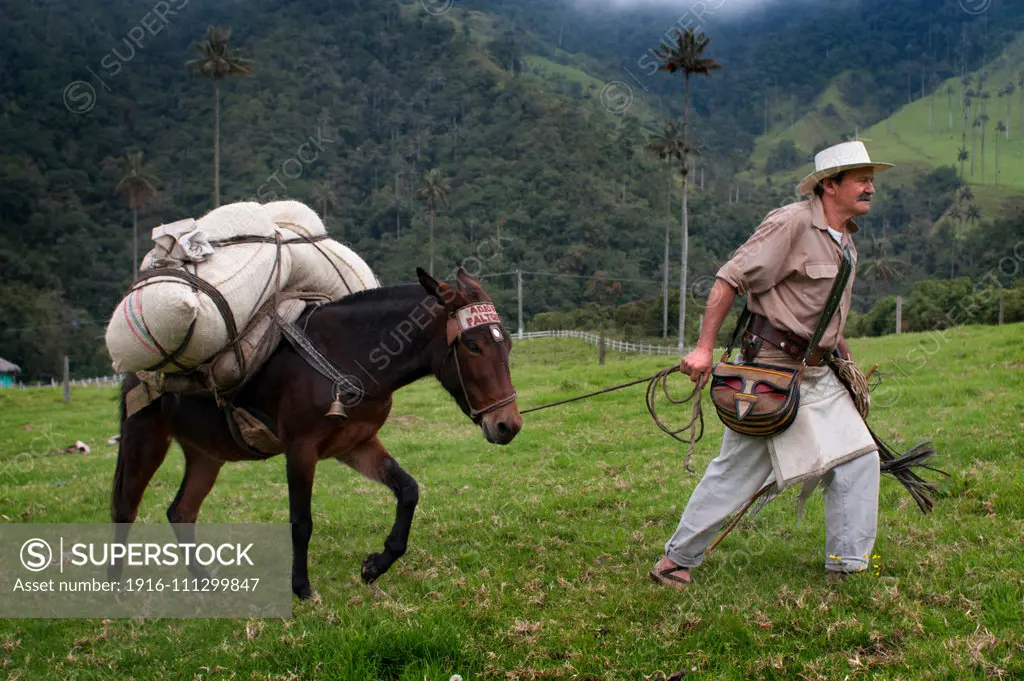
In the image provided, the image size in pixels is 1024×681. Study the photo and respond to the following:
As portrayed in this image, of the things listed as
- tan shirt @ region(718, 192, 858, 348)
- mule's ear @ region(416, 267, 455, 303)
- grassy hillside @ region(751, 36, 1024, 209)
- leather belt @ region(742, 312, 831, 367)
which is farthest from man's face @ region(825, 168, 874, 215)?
grassy hillside @ region(751, 36, 1024, 209)

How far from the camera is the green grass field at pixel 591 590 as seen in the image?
14.7 ft

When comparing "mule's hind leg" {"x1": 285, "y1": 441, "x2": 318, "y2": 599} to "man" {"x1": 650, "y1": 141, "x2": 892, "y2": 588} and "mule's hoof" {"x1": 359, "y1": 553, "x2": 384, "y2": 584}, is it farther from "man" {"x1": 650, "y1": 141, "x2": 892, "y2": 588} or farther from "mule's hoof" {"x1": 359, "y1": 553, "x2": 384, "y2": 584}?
"man" {"x1": 650, "y1": 141, "x2": 892, "y2": 588}

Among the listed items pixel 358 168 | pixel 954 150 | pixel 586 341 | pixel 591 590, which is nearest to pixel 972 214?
pixel 954 150

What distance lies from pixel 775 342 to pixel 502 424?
188cm

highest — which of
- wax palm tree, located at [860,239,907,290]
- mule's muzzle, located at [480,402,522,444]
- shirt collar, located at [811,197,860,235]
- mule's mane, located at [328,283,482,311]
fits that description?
shirt collar, located at [811,197,860,235]

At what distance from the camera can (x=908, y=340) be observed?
22766 millimetres

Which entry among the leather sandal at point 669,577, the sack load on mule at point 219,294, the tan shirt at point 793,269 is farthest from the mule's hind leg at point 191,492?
the tan shirt at point 793,269

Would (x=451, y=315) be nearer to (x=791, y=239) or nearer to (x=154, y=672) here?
(x=791, y=239)

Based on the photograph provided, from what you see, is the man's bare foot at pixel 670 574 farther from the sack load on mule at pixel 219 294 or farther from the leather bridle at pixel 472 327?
the sack load on mule at pixel 219 294

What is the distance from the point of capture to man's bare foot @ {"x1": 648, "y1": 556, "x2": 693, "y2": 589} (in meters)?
5.62

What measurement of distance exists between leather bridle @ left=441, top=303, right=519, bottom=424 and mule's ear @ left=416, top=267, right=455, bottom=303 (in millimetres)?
117

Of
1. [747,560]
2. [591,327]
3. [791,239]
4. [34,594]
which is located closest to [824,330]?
[791,239]

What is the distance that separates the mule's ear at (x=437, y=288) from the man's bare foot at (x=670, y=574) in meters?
2.37

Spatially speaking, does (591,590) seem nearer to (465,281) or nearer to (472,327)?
(472,327)
